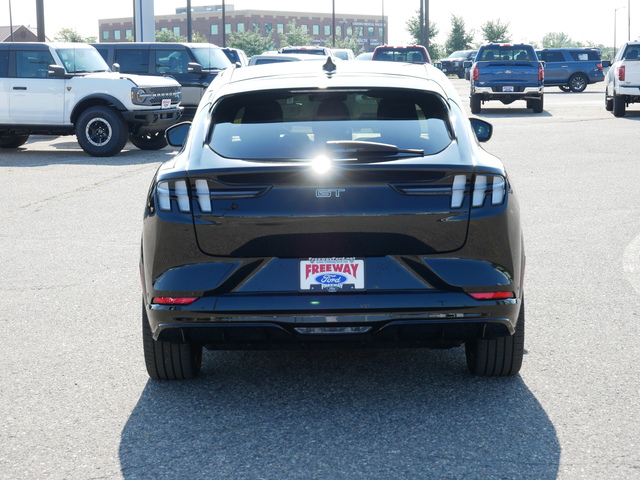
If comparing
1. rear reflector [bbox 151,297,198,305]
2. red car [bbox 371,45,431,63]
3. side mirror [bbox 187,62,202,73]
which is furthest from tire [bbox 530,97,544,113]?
rear reflector [bbox 151,297,198,305]

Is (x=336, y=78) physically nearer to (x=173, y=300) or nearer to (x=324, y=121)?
(x=324, y=121)

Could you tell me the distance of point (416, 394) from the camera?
4789mm

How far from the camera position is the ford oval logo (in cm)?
436

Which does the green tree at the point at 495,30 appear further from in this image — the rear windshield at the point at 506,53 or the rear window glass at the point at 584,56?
the rear windshield at the point at 506,53

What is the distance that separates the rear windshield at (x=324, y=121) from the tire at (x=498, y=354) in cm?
98

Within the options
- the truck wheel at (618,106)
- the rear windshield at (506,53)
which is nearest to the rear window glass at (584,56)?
the rear windshield at (506,53)

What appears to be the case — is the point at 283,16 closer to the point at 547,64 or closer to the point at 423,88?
the point at 547,64

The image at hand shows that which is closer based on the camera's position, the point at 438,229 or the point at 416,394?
the point at 438,229

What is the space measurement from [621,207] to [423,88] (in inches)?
266

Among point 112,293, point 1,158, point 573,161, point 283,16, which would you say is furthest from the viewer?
point 283,16

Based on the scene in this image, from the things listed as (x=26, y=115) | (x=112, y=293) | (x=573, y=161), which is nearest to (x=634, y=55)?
(x=573, y=161)

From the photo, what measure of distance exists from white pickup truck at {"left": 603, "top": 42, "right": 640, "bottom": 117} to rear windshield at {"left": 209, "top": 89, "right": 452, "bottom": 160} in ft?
72.7

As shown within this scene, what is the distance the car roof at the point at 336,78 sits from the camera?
500 centimetres

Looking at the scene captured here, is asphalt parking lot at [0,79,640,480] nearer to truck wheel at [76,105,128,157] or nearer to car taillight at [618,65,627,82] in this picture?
truck wheel at [76,105,128,157]
